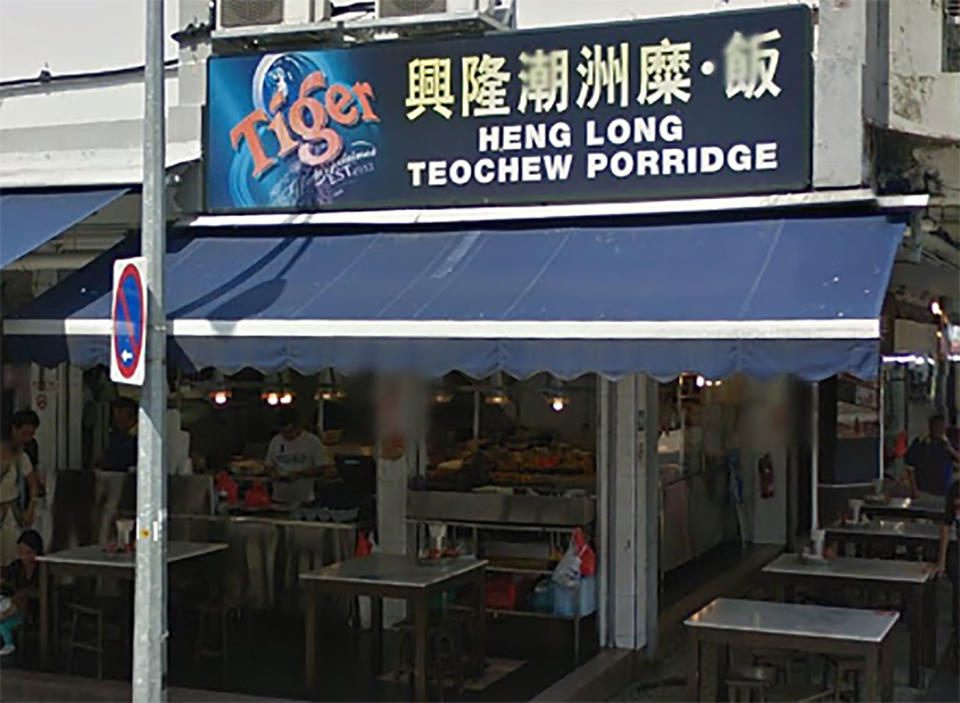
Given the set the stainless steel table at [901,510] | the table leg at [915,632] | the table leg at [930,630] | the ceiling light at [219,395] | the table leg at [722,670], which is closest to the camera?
the table leg at [722,670]

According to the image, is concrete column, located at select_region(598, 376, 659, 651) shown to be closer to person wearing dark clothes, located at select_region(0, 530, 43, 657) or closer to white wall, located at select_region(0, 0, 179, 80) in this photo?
Result: white wall, located at select_region(0, 0, 179, 80)

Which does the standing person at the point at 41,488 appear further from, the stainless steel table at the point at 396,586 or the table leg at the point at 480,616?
the table leg at the point at 480,616

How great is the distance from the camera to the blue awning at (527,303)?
735 centimetres

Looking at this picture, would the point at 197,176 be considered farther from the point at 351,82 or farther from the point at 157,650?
the point at 157,650

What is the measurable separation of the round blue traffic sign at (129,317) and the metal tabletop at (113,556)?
3060 mm

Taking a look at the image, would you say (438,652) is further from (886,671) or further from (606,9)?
(606,9)

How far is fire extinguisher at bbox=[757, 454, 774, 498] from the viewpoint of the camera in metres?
16.2

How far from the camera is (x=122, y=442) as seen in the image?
1315 cm

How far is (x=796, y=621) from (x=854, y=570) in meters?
2.05

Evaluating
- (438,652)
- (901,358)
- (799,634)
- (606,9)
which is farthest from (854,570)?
(606,9)

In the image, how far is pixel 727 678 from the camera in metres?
8.16

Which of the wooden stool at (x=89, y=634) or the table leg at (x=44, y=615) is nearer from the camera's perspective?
the wooden stool at (x=89, y=634)

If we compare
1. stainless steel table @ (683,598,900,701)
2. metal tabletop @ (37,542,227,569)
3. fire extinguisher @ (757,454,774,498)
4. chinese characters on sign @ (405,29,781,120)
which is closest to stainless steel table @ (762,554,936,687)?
stainless steel table @ (683,598,900,701)

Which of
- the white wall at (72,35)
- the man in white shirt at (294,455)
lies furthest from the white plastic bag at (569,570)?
the white wall at (72,35)
